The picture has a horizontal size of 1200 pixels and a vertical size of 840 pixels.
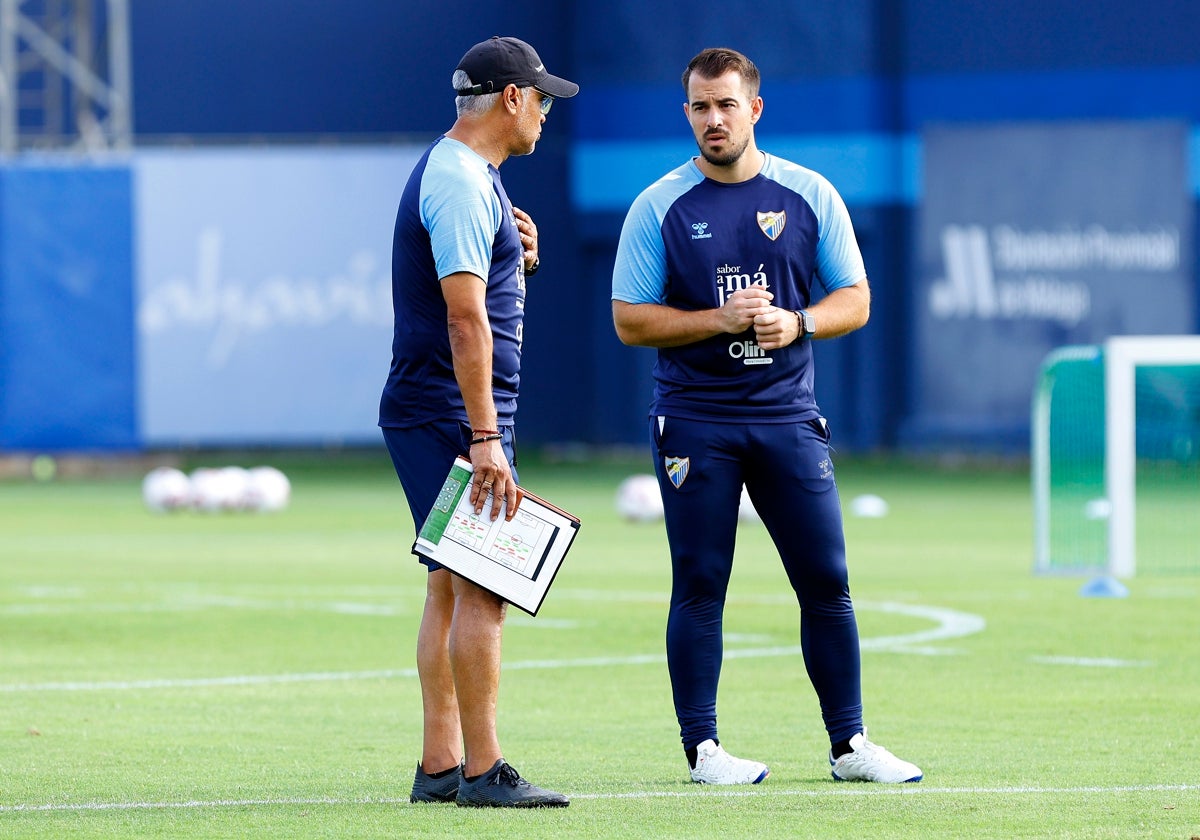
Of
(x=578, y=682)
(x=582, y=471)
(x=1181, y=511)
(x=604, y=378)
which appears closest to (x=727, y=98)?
(x=578, y=682)

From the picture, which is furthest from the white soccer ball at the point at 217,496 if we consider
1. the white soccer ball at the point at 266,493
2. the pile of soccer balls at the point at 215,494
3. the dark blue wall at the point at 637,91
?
the dark blue wall at the point at 637,91

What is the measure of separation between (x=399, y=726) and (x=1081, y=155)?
2061 cm

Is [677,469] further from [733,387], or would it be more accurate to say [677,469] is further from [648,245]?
[648,245]

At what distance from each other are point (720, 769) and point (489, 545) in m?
1.11

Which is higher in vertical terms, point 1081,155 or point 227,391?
point 1081,155

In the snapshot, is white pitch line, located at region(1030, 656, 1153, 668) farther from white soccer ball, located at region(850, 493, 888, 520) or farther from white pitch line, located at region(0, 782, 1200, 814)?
white soccer ball, located at region(850, 493, 888, 520)

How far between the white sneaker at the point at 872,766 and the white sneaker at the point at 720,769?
27cm

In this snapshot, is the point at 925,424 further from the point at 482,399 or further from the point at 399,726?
the point at 482,399

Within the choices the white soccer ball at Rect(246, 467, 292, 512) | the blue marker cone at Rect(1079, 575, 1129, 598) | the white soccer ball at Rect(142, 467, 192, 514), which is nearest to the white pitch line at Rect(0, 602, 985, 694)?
the blue marker cone at Rect(1079, 575, 1129, 598)

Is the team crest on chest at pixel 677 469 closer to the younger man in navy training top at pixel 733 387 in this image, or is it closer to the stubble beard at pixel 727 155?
the younger man in navy training top at pixel 733 387

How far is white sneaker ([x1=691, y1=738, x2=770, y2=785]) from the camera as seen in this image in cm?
714

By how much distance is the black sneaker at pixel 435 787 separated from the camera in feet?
22.5

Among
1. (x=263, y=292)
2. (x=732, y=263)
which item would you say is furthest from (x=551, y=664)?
(x=263, y=292)

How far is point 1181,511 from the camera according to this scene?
803 inches
